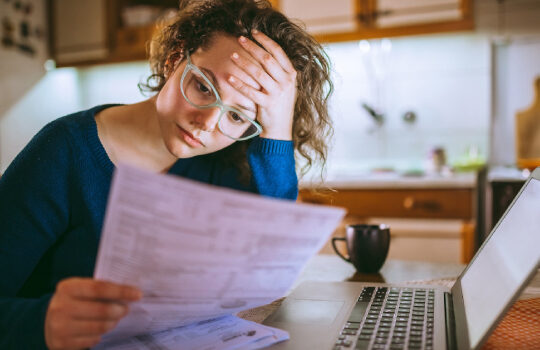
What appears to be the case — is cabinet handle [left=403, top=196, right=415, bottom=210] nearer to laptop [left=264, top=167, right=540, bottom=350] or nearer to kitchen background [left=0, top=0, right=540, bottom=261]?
kitchen background [left=0, top=0, right=540, bottom=261]

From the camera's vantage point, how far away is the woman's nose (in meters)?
0.83

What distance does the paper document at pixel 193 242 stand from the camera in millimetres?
411

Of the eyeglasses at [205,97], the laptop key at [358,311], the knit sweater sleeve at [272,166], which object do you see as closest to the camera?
the laptop key at [358,311]

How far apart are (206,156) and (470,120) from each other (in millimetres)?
1913

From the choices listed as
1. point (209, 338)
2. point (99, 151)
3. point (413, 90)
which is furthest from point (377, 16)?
point (209, 338)

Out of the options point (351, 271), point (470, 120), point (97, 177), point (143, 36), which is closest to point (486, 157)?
point (470, 120)

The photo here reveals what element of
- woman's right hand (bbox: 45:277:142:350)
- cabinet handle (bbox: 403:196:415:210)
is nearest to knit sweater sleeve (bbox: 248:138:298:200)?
woman's right hand (bbox: 45:277:142:350)

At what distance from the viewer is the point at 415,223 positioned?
7.16 feet

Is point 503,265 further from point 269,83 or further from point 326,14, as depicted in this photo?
point 326,14

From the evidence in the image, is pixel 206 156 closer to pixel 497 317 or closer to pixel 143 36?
pixel 497 317

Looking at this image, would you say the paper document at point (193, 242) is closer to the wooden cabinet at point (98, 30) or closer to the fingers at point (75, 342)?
the fingers at point (75, 342)

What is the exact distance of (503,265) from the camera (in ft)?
1.98

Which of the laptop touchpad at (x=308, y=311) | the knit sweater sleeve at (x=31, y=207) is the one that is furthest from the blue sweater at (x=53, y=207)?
the laptop touchpad at (x=308, y=311)

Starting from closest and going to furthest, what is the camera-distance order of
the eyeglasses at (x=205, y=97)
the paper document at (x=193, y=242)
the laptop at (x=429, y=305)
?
1. the paper document at (x=193, y=242)
2. the laptop at (x=429, y=305)
3. the eyeglasses at (x=205, y=97)
